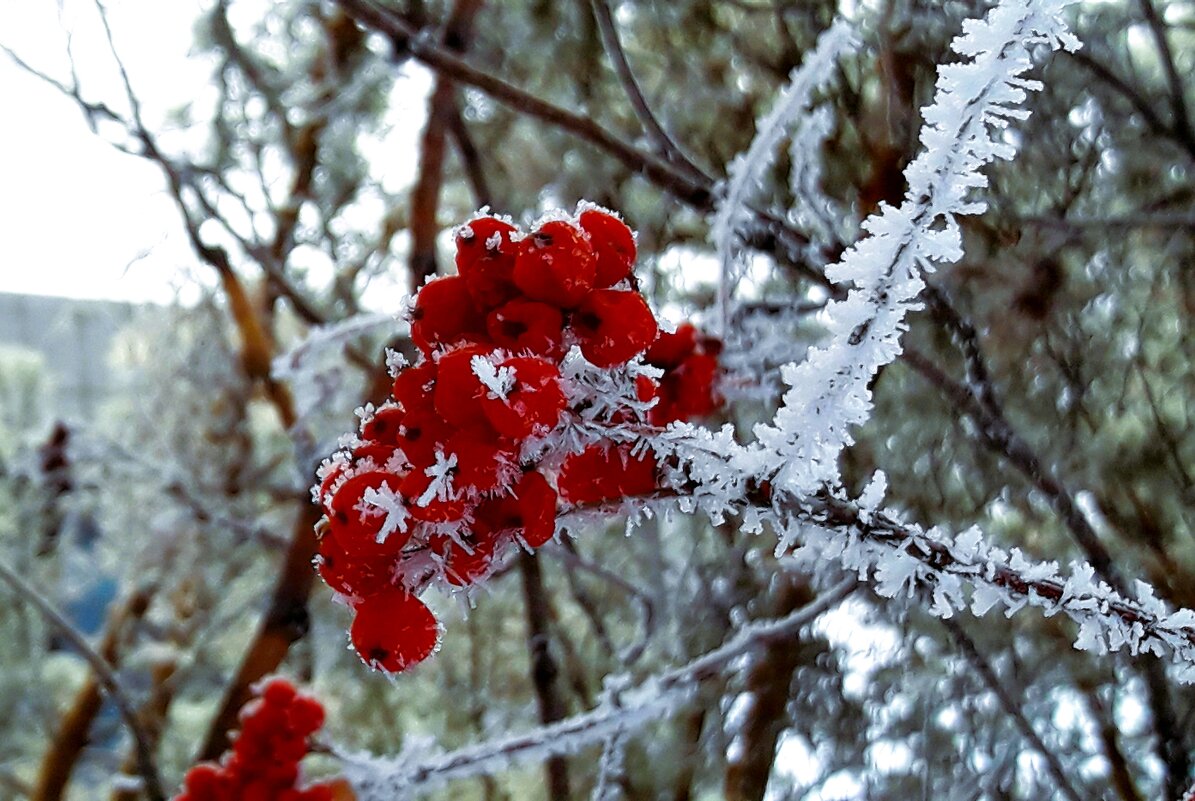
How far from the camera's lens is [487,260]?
0.70ft

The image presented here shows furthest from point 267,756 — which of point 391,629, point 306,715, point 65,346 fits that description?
point 65,346

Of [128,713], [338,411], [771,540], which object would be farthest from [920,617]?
[338,411]

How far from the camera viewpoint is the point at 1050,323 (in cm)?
48

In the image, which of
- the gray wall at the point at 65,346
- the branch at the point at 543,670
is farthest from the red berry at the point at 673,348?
the gray wall at the point at 65,346

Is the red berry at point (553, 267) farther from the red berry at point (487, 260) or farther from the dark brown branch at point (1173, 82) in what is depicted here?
the dark brown branch at point (1173, 82)

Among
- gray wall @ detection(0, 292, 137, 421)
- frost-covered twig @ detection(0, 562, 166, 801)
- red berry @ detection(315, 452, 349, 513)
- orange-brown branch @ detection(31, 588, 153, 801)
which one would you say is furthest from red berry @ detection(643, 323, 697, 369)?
gray wall @ detection(0, 292, 137, 421)

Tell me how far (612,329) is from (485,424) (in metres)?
0.03

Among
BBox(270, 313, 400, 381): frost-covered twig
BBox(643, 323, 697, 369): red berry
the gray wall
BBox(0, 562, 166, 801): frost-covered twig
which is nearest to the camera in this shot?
BBox(643, 323, 697, 369): red berry

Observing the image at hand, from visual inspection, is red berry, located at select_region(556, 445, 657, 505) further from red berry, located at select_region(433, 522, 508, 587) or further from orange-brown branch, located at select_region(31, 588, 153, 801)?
orange-brown branch, located at select_region(31, 588, 153, 801)

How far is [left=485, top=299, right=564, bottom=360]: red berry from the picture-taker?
0.68 ft

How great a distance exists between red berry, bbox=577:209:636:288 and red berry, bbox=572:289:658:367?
0.04ft

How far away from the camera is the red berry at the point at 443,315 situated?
0.70 ft

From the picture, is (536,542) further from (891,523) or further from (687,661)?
(687,661)

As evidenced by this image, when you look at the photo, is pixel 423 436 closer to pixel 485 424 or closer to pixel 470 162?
pixel 485 424
